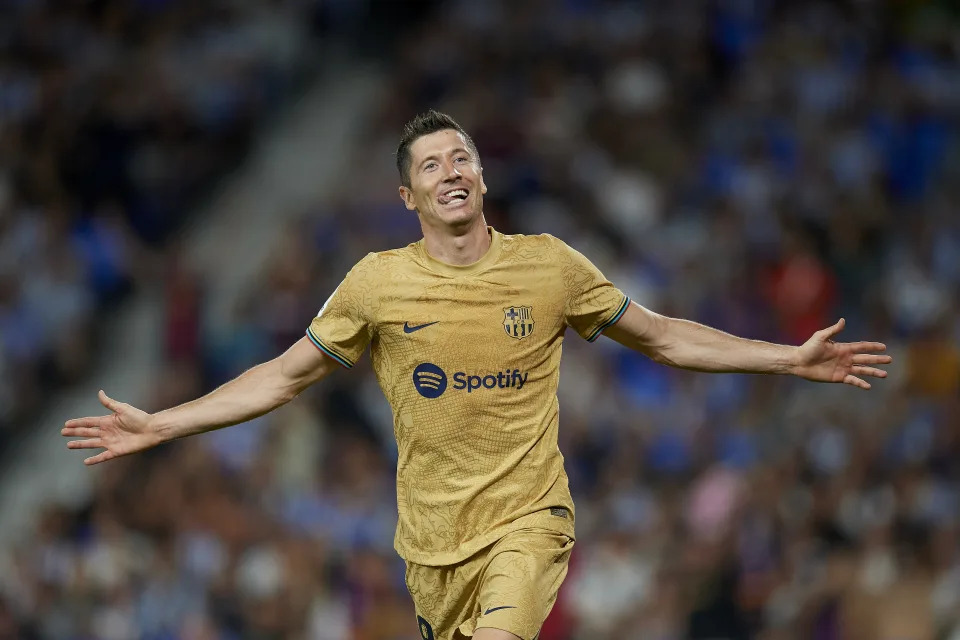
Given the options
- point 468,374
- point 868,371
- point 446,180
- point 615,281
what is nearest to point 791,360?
point 868,371

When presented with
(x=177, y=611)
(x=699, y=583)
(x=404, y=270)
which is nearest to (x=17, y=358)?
(x=177, y=611)

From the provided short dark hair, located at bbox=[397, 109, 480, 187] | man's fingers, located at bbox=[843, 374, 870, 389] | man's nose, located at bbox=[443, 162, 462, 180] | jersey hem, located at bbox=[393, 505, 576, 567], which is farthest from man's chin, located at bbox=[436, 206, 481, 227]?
man's fingers, located at bbox=[843, 374, 870, 389]

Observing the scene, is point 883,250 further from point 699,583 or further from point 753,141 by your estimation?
point 699,583

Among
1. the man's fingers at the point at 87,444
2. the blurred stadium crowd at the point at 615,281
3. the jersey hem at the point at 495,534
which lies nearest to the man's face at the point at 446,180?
the jersey hem at the point at 495,534

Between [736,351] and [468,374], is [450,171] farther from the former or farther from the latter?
[736,351]

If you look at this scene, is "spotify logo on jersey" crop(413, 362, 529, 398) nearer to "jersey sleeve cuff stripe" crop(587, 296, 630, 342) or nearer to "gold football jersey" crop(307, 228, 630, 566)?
"gold football jersey" crop(307, 228, 630, 566)

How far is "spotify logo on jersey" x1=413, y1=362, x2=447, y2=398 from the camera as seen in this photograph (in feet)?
18.7

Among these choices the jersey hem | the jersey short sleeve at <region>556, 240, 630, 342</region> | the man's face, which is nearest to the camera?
the jersey hem

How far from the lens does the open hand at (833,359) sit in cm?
593

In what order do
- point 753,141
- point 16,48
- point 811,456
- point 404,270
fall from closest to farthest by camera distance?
point 404,270 → point 811,456 → point 753,141 → point 16,48

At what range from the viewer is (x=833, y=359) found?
6.00 metres

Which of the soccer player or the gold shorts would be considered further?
the soccer player

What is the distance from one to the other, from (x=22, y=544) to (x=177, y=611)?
5.14ft

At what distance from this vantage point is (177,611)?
10.4m
